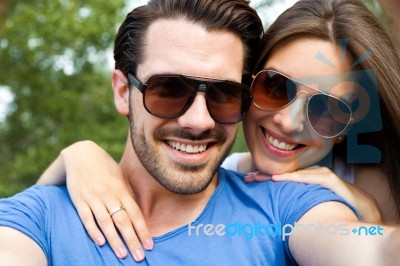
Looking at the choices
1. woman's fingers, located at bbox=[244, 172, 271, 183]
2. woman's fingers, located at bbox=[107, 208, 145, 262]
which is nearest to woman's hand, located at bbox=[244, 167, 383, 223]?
woman's fingers, located at bbox=[244, 172, 271, 183]

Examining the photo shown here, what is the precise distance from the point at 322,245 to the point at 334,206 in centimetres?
21

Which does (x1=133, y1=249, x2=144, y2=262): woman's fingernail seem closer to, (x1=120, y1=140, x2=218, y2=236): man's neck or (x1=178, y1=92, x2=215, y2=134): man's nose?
(x1=120, y1=140, x2=218, y2=236): man's neck

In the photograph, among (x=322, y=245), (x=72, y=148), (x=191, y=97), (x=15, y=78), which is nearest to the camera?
(x=322, y=245)

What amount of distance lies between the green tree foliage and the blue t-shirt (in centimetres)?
641

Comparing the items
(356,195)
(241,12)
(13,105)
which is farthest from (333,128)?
(13,105)

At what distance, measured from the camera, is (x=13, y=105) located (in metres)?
9.73

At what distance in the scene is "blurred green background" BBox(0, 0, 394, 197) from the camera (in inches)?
329

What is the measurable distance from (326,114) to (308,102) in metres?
0.09

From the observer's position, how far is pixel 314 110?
6.97 ft

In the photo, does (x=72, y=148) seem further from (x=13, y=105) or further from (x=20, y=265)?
(x=13, y=105)

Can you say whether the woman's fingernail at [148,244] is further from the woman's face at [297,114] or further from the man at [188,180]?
the woman's face at [297,114]

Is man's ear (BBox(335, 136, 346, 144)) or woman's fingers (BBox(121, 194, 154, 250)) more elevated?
man's ear (BBox(335, 136, 346, 144))

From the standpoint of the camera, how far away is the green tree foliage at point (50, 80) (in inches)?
329

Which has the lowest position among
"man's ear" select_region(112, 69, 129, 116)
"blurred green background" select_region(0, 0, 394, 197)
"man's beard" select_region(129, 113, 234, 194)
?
"blurred green background" select_region(0, 0, 394, 197)
